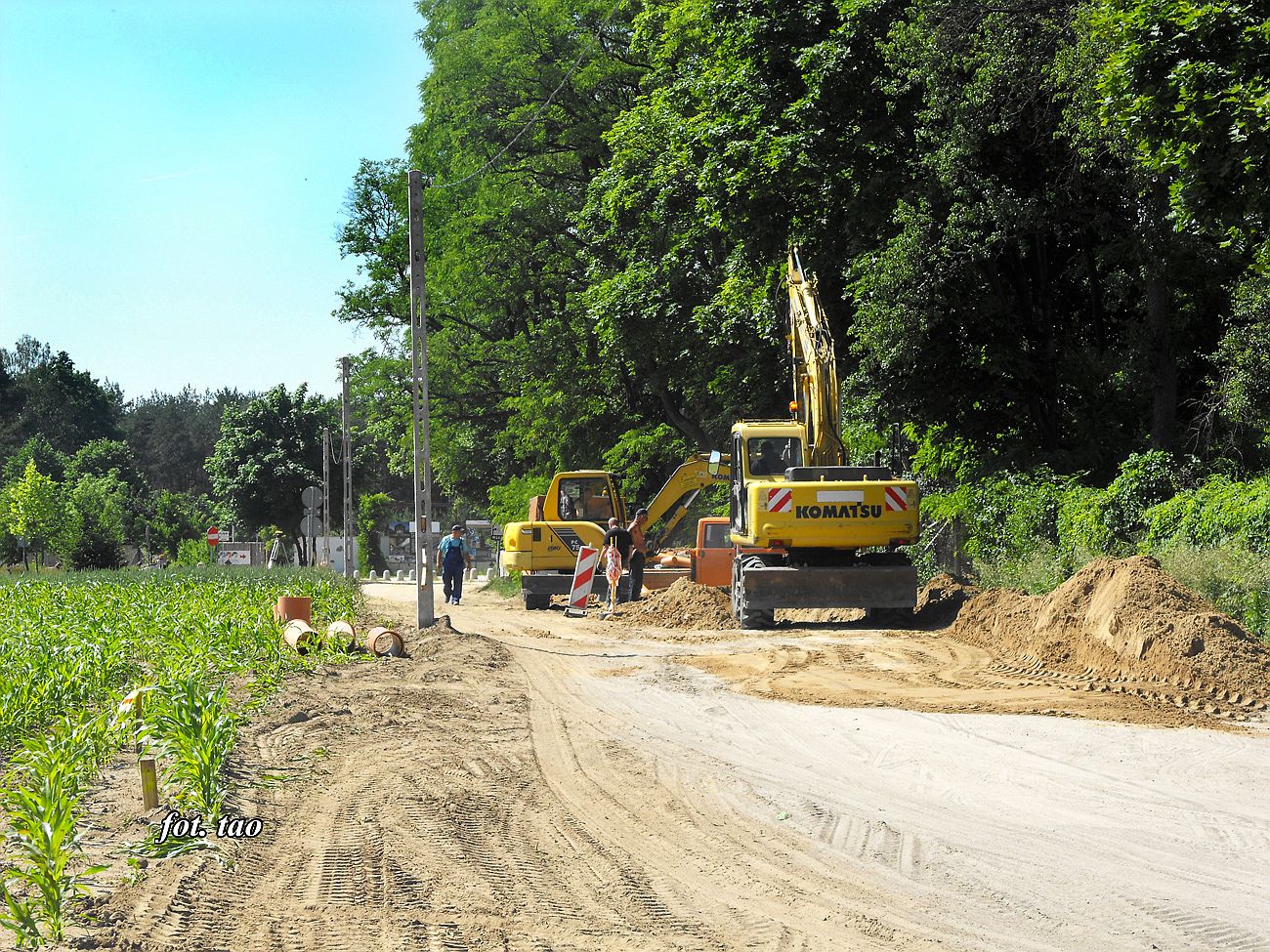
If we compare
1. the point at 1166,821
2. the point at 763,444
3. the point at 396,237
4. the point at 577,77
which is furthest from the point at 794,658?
the point at 396,237

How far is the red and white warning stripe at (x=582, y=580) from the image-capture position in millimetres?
25297

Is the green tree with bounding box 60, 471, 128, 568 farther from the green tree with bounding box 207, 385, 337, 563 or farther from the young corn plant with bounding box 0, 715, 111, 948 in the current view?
the young corn plant with bounding box 0, 715, 111, 948

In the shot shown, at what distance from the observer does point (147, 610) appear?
59.4ft

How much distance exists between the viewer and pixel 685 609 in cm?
2256

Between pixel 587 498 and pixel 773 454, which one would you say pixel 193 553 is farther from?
pixel 773 454

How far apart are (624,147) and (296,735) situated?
25854 mm

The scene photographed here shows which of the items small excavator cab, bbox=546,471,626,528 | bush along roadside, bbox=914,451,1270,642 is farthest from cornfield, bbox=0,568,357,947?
bush along roadside, bbox=914,451,1270,642

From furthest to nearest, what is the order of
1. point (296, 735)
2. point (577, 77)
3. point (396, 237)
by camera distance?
point (396, 237)
point (577, 77)
point (296, 735)

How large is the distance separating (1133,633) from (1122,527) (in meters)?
6.40

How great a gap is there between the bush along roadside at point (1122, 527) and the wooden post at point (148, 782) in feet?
37.3

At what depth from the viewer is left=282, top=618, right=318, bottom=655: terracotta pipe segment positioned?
48.8 feet

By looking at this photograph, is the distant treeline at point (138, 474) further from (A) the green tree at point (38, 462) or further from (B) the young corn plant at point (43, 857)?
(B) the young corn plant at point (43, 857)

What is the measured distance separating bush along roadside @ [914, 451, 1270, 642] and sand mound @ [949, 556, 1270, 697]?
1.02 m

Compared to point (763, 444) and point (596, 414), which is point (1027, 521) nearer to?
point (763, 444)
